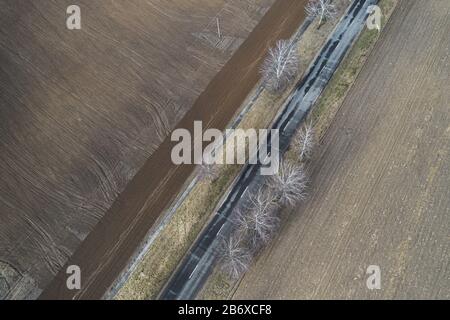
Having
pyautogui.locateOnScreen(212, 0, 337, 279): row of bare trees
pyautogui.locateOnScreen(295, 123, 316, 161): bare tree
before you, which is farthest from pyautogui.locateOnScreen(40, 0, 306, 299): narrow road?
pyautogui.locateOnScreen(295, 123, 316, 161): bare tree

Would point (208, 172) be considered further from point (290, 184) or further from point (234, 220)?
point (290, 184)

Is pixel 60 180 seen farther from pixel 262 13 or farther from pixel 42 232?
pixel 262 13

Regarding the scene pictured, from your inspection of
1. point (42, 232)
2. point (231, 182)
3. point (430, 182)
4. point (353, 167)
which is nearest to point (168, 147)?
point (231, 182)

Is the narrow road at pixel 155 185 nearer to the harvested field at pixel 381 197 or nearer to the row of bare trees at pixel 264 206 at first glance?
the row of bare trees at pixel 264 206

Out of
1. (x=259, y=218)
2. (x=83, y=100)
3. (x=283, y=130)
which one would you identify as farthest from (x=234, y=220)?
(x=83, y=100)

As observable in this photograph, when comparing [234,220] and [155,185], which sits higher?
[155,185]

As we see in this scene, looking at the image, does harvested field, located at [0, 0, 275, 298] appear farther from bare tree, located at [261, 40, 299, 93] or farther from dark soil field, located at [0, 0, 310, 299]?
bare tree, located at [261, 40, 299, 93]

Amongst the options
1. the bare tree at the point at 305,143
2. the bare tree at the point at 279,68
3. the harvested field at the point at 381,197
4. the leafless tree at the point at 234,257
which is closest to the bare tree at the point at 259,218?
the leafless tree at the point at 234,257
